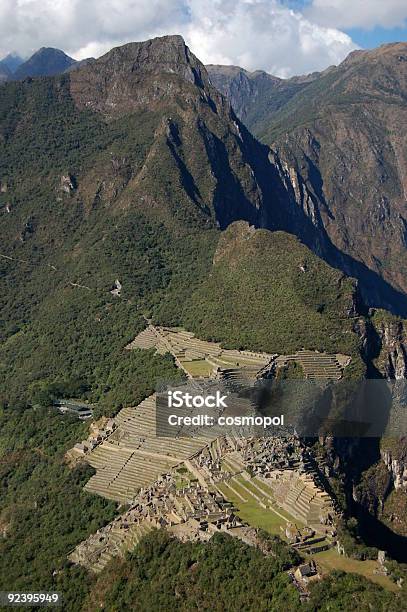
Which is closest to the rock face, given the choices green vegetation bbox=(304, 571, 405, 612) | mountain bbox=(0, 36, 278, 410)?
mountain bbox=(0, 36, 278, 410)

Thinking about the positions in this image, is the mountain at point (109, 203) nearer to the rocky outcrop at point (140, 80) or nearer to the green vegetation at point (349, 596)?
the rocky outcrop at point (140, 80)

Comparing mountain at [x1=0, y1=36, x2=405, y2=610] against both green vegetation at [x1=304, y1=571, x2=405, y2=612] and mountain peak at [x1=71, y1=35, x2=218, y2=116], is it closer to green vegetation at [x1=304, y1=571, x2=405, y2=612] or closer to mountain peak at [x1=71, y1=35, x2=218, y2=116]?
mountain peak at [x1=71, y1=35, x2=218, y2=116]

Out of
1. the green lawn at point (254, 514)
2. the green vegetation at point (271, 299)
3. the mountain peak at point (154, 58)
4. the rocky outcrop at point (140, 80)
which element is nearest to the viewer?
the green lawn at point (254, 514)

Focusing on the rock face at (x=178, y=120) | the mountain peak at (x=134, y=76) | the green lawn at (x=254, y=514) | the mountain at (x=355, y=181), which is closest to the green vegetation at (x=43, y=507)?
the green lawn at (x=254, y=514)

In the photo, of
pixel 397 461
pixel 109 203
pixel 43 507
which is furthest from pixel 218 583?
pixel 109 203

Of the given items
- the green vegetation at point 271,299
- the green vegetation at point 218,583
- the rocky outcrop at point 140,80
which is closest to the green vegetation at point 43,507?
the green vegetation at point 218,583

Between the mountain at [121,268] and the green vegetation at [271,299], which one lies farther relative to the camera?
the green vegetation at [271,299]

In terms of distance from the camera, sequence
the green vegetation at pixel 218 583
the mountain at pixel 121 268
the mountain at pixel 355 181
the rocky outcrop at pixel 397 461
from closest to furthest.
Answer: the green vegetation at pixel 218 583
the mountain at pixel 121 268
the rocky outcrop at pixel 397 461
the mountain at pixel 355 181

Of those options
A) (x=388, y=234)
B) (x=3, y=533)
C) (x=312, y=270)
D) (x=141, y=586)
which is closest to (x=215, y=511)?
(x=141, y=586)

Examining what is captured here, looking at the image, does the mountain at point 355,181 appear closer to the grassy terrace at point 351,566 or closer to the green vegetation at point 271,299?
the green vegetation at point 271,299

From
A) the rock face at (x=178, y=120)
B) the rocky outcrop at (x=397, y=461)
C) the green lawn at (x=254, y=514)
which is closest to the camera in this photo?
the green lawn at (x=254, y=514)

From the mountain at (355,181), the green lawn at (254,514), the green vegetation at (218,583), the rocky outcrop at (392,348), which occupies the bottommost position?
the green vegetation at (218,583)

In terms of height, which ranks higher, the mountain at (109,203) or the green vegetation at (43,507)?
the mountain at (109,203)
